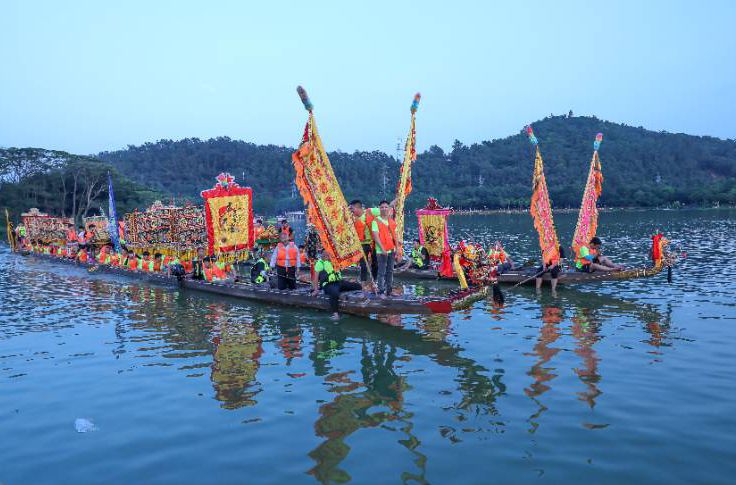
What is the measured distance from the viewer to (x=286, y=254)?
1855cm

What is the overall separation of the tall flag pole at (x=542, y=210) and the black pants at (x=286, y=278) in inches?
308

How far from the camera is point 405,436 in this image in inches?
335

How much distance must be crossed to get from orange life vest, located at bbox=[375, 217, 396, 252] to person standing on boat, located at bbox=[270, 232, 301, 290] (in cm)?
427

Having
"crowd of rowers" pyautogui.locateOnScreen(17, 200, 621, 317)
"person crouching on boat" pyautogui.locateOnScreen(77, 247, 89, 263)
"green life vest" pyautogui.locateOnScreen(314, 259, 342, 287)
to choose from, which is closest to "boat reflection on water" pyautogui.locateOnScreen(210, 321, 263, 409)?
"green life vest" pyautogui.locateOnScreen(314, 259, 342, 287)

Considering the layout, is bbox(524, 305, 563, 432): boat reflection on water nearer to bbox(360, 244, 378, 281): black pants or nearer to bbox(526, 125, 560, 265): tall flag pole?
bbox(526, 125, 560, 265): tall flag pole

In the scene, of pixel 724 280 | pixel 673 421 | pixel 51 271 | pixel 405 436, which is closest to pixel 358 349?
pixel 405 436

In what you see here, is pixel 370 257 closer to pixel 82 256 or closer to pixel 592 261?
pixel 592 261

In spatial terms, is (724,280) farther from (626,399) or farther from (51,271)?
(51,271)

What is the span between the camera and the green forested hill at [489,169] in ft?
381

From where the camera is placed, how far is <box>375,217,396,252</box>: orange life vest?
1502 cm

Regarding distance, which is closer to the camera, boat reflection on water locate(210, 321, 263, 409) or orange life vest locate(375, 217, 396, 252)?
boat reflection on water locate(210, 321, 263, 409)

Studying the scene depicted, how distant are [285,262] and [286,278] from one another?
0.56 metres

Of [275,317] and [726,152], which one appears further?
[726,152]

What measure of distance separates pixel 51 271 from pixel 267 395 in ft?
82.8
